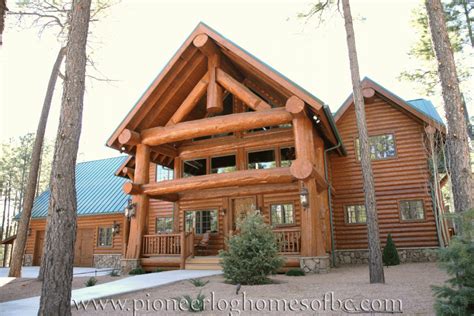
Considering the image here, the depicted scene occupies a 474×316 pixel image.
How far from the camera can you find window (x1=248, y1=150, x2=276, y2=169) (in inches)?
572

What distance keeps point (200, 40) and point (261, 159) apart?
5.26 metres

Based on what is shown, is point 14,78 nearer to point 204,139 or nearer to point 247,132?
point 204,139

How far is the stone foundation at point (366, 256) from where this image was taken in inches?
Answer: 577

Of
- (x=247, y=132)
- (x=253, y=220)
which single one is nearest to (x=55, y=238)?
(x=253, y=220)

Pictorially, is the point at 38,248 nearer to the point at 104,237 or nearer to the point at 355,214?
the point at 104,237

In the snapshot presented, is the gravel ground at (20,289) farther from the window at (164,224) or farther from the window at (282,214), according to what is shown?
the window at (164,224)

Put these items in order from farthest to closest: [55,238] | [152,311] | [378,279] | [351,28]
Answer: [351,28]
[378,279]
[152,311]
[55,238]

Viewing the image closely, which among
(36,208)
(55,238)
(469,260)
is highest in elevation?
(36,208)

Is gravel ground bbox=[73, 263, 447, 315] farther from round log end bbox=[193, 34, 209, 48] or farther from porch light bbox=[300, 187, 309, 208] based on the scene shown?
round log end bbox=[193, 34, 209, 48]

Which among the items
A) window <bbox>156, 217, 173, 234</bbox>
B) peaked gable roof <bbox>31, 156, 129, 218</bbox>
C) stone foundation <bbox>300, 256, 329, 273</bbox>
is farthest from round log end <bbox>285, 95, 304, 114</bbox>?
peaked gable roof <bbox>31, 156, 129, 218</bbox>

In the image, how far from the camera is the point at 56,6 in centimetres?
1369

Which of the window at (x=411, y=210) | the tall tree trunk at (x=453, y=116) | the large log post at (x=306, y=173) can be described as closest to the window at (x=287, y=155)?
the large log post at (x=306, y=173)

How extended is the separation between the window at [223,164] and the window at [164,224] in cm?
498

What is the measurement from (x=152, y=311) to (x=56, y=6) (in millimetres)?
12632
